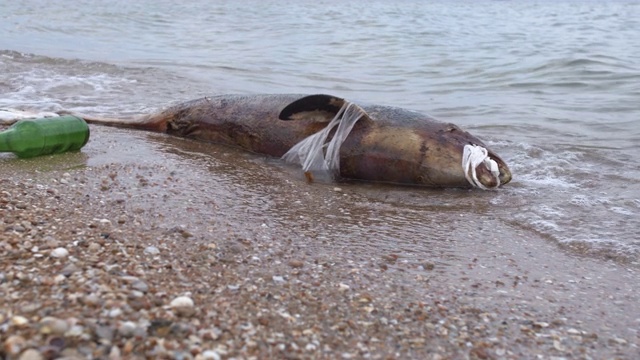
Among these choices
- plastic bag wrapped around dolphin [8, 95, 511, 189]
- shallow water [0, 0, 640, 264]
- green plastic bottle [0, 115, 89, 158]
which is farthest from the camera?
plastic bag wrapped around dolphin [8, 95, 511, 189]

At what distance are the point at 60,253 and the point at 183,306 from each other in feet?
2.09

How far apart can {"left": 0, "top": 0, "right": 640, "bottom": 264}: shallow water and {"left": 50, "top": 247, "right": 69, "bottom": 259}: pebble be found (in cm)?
113

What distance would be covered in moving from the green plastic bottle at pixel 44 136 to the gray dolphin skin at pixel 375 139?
4.15 feet

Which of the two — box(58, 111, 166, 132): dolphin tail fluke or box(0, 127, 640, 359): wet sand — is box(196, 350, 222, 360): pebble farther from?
box(58, 111, 166, 132): dolphin tail fluke

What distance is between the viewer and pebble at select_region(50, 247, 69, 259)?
2.54 m

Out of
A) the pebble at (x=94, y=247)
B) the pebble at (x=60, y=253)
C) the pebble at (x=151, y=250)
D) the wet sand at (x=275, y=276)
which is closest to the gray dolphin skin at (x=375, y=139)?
the wet sand at (x=275, y=276)

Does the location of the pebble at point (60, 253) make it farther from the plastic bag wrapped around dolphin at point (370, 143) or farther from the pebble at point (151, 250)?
the plastic bag wrapped around dolphin at point (370, 143)

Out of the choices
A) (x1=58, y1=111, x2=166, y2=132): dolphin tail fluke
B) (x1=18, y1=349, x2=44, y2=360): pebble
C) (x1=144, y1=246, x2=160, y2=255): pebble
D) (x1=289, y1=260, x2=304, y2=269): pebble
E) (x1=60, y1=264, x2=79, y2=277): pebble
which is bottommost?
(x1=58, y1=111, x2=166, y2=132): dolphin tail fluke

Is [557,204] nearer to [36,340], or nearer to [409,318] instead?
[409,318]

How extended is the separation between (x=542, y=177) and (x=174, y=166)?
8.68 feet

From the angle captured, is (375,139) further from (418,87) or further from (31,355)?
(418,87)

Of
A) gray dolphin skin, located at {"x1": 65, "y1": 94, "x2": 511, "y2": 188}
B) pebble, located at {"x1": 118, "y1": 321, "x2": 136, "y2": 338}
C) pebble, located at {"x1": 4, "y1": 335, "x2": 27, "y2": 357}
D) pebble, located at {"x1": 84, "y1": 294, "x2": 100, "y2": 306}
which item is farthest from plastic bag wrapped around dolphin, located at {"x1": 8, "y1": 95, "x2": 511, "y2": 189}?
pebble, located at {"x1": 4, "y1": 335, "x2": 27, "y2": 357}

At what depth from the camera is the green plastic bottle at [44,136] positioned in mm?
4324

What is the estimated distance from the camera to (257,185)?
14.3 ft
